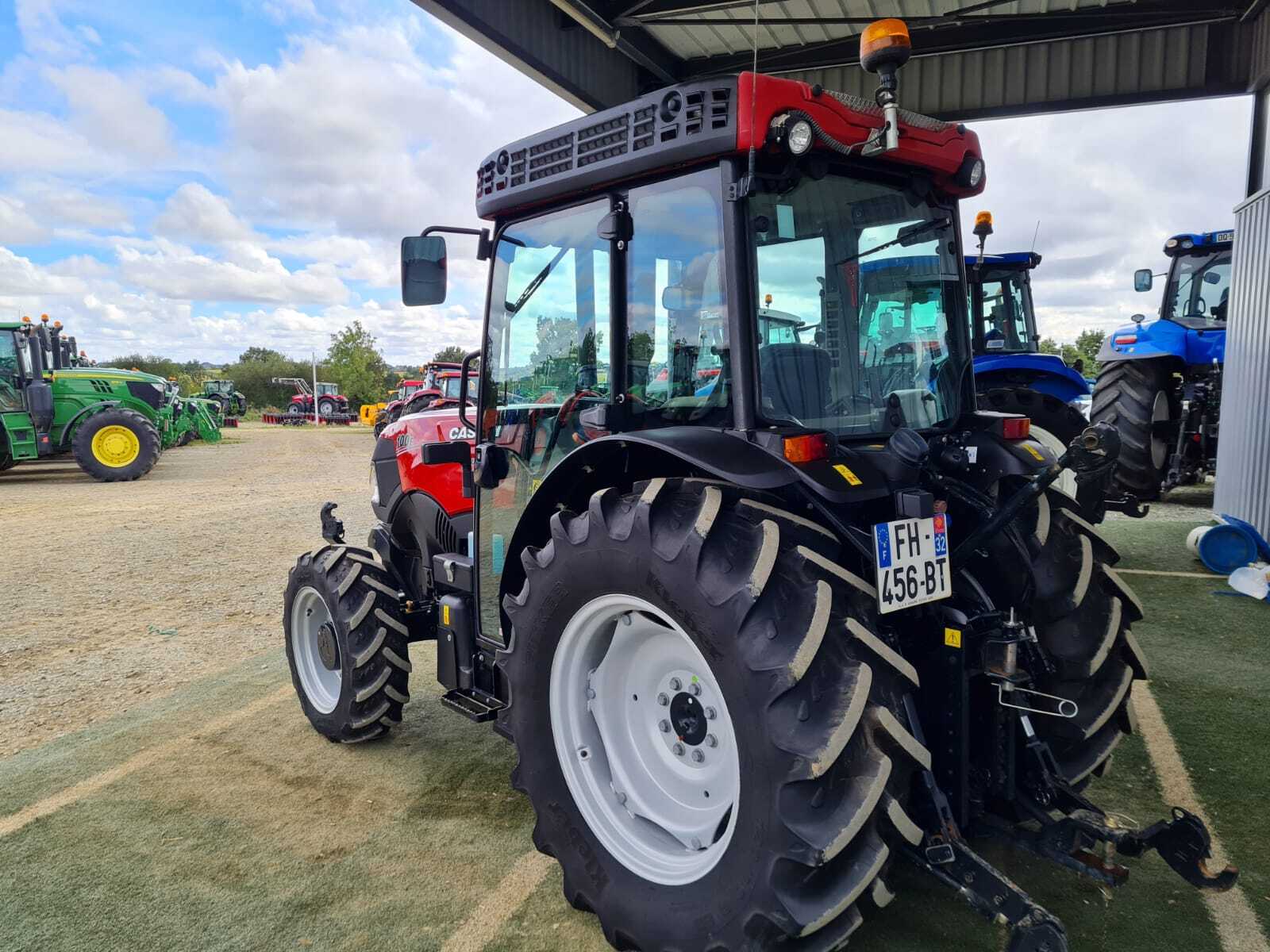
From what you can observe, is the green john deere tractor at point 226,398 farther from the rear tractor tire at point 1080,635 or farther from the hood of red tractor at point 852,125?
the rear tractor tire at point 1080,635

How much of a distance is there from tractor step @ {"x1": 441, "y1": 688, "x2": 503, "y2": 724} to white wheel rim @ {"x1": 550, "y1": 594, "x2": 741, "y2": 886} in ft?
1.99

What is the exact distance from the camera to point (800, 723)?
6.11ft

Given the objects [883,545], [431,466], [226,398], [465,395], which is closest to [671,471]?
[883,545]

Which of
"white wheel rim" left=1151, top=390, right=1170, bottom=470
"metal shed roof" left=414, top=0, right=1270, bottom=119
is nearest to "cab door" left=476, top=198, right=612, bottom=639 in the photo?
"metal shed roof" left=414, top=0, right=1270, bottom=119

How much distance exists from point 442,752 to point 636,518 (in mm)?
2042

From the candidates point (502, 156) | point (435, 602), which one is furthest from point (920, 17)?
point (435, 602)

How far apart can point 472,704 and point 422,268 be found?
1.68 metres

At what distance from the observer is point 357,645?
3568 mm

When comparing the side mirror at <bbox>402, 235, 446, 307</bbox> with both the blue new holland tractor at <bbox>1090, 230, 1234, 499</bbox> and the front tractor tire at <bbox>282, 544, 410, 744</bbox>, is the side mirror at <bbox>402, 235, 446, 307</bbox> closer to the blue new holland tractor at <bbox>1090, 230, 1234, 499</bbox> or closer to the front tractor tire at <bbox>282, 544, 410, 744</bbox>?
the front tractor tire at <bbox>282, 544, 410, 744</bbox>

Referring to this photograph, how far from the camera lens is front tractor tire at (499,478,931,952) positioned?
1.86 m

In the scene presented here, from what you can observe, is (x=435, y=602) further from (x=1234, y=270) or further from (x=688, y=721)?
(x=1234, y=270)

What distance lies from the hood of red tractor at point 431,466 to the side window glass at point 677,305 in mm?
1263

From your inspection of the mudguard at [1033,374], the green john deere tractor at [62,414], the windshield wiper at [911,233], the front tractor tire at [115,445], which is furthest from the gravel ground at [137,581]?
the mudguard at [1033,374]

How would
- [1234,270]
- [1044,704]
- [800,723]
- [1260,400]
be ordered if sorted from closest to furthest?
[800,723] → [1044,704] → [1260,400] → [1234,270]
